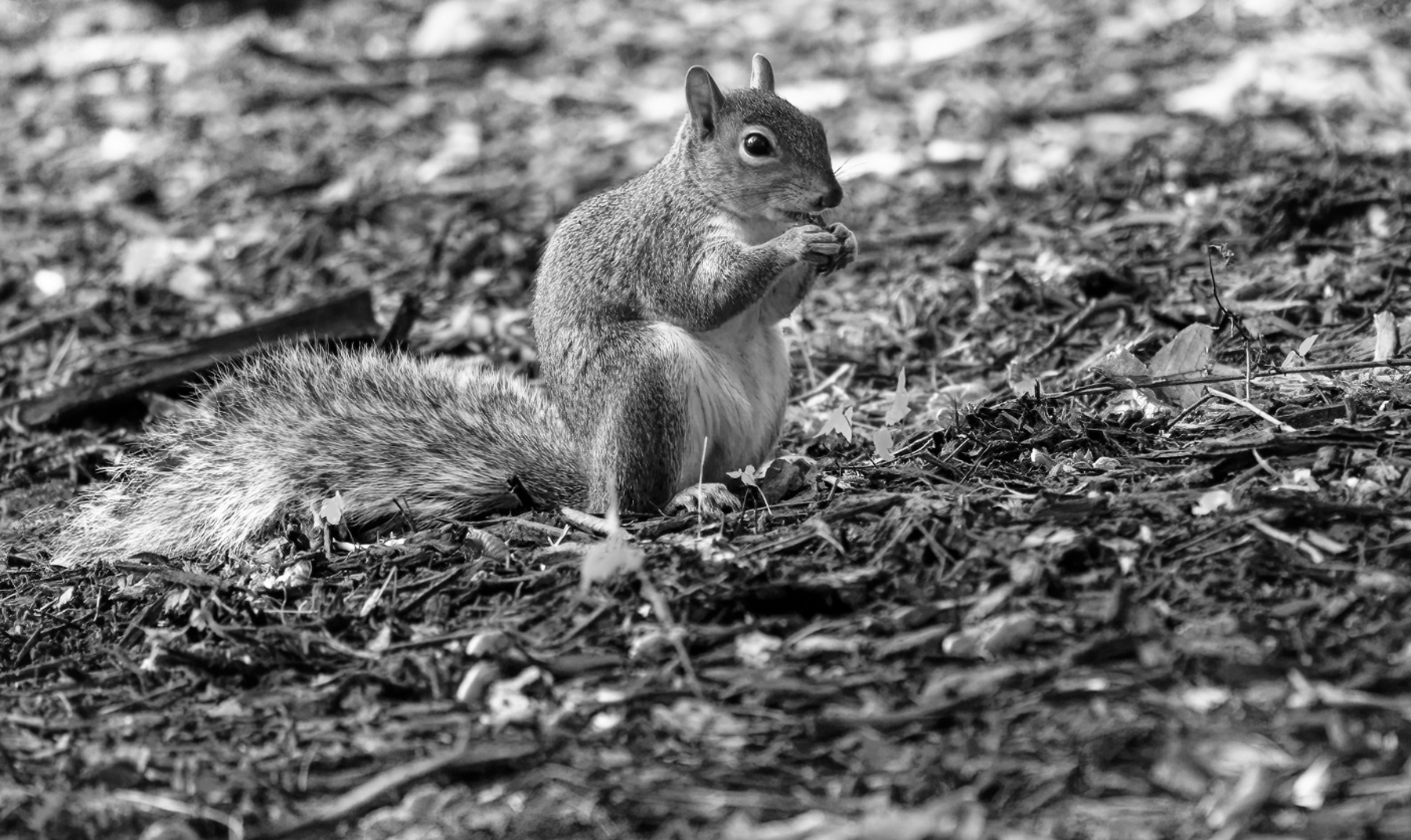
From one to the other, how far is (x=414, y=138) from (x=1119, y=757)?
5.64 metres

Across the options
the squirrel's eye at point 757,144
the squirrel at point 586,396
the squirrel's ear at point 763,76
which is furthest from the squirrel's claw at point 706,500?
the squirrel's ear at point 763,76

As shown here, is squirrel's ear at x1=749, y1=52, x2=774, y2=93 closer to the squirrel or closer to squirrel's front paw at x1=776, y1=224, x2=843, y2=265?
the squirrel

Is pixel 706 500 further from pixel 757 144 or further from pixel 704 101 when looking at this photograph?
pixel 704 101

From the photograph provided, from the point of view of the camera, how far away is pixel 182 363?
4395 mm

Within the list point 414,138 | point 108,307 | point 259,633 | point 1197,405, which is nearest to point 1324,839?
point 1197,405

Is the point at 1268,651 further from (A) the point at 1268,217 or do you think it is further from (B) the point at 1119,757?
(A) the point at 1268,217

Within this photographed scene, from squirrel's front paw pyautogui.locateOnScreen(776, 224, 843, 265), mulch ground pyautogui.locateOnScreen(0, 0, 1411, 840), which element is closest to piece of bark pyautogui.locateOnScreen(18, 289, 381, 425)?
mulch ground pyautogui.locateOnScreen(0, 0, 1411, 840)

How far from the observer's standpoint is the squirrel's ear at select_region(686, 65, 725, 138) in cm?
365

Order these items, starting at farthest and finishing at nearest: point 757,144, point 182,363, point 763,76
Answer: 1. point 182,363
2. point 763,76
3. point 757,144

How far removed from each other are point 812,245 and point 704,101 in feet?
1.83

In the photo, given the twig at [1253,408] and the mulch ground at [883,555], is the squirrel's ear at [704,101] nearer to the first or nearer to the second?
the mulch ground at [883,555]

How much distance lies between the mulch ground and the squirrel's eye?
0.65 metres

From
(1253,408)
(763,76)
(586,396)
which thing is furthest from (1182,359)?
(586,396)

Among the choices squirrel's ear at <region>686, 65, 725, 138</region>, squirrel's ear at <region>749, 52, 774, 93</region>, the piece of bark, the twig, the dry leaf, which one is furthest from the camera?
the piece of bark
